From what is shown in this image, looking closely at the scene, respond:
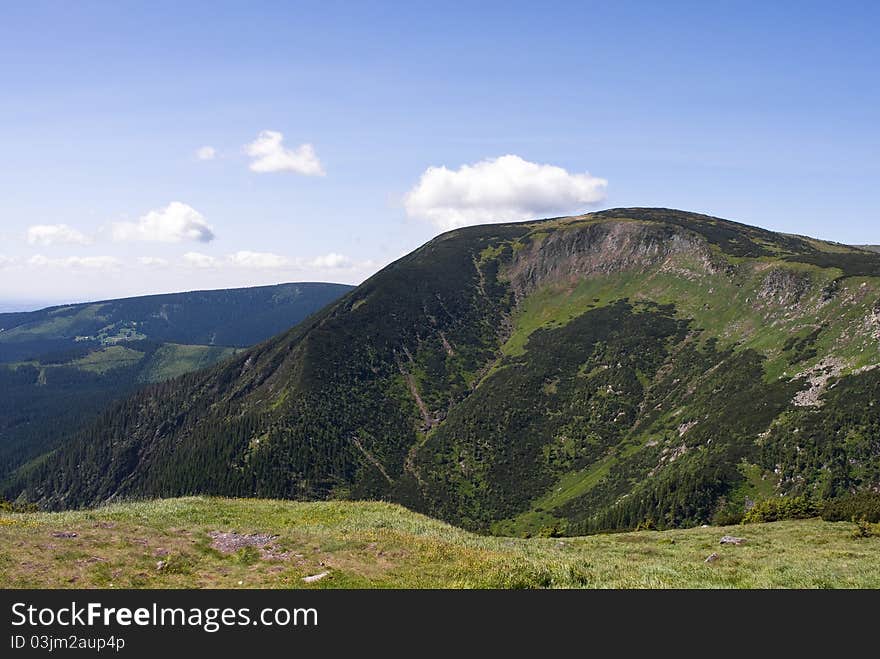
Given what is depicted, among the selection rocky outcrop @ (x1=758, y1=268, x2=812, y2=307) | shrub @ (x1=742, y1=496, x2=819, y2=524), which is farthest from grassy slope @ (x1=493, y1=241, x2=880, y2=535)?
shrub @ (x1=742, y1=496, x2=819, y2=524)

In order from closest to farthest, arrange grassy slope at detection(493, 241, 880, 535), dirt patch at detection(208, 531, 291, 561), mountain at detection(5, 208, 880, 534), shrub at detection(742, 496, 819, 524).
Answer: dirt patch at detection(208, 531, 291, 561) → shrub at detection(742, 496, 819, 524) → mountain at detection(5, 208, 880, 534) → grassy slope at detection(493, 241, 880, 535)

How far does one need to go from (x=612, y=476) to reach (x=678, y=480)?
25.7 metres

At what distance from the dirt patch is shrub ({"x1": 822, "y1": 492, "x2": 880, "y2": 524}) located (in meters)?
43.3

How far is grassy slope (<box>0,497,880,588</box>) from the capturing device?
1853 centimetres

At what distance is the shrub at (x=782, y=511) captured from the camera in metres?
47.7

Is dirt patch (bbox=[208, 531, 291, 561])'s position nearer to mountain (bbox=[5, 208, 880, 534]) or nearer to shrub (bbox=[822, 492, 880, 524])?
shrub (bbox=[822, 492, 880, 524])

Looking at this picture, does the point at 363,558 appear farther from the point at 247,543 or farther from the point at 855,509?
the point at 855,509

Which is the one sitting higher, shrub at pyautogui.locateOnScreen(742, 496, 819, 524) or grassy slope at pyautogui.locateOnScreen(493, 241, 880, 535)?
grassy slope at pyautogui.locateOnScreen(493, 241, 880, 535)

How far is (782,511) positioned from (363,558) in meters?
46.6

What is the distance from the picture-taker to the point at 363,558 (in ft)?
71.5

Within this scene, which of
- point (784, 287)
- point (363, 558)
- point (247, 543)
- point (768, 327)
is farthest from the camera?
point (784, 287)

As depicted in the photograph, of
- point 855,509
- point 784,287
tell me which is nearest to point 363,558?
point 855,509

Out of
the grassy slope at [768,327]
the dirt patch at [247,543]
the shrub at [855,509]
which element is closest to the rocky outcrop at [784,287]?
the grassy slope at [768,327]

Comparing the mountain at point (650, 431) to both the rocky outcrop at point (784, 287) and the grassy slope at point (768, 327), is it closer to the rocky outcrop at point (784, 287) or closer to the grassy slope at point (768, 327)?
the rocky outcrop at point (784, 287)
